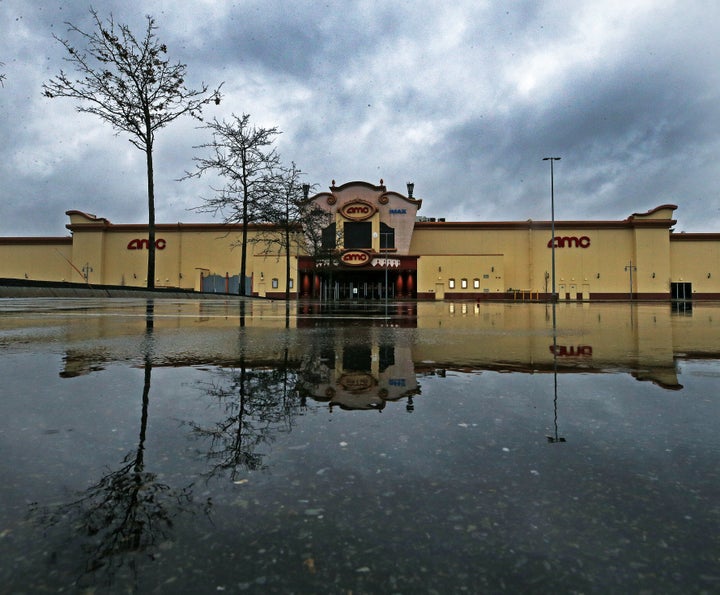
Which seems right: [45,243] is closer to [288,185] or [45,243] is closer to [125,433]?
[288,185]

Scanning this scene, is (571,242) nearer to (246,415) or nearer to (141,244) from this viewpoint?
(141,244)

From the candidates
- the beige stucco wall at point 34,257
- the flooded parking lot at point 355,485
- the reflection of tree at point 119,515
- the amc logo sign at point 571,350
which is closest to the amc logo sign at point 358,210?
the beige stucco wall at point 34,257

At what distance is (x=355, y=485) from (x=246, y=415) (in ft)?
2.46

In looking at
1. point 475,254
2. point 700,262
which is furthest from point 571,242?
point 700,262

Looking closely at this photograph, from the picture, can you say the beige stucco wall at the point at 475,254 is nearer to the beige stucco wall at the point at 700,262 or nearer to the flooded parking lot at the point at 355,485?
the beige stucco wall at the point at 700,262

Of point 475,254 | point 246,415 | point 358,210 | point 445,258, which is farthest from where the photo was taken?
point 475,254

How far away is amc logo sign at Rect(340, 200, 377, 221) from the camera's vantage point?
52062 mm

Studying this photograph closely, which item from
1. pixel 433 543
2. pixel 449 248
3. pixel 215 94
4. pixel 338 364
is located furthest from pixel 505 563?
pixel 449 248

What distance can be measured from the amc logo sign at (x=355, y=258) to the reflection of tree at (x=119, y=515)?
4740cm

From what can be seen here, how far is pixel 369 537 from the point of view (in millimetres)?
959

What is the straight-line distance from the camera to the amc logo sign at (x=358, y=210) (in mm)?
52062

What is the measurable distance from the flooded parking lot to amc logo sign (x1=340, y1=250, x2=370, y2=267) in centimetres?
4619

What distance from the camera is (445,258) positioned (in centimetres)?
5047

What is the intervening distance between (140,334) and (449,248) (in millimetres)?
52927
